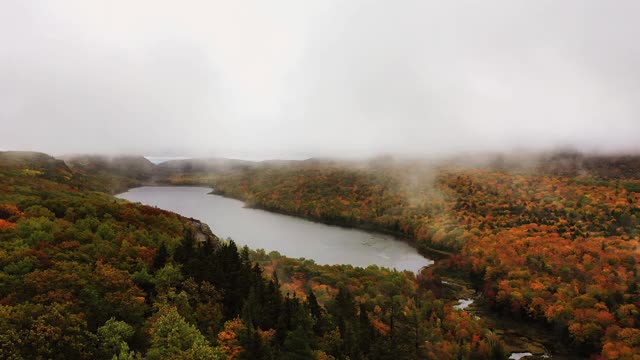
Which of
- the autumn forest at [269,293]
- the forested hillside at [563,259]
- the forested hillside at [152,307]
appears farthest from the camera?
the forested hillside at [563,259]

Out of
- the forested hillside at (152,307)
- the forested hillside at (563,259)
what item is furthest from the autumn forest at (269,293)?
the forested hillside at (563,259)

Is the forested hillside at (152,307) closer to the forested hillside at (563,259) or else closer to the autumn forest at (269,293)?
the autumn forest at (269,293)

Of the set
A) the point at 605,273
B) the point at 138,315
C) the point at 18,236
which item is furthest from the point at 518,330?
the point at 18,236

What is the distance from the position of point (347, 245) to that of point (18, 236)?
442ft

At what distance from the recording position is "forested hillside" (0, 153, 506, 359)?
3278cm

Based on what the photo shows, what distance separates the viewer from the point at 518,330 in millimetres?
96750

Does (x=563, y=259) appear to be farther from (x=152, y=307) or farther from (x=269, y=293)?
(x=152, y=307)

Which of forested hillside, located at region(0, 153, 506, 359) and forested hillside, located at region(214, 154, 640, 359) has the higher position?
forested hillside, located at region(0, 153, 506, 359)

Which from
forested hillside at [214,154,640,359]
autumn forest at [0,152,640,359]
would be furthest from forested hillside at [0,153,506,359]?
forested hillside at [214,154,640,359]

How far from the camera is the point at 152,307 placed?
43.4 meters

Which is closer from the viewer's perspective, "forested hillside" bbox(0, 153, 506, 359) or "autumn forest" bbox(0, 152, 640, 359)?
"forested hillside" bbox(0, 153, 506, 359)

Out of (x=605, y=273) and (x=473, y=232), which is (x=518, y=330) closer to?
(x=605, y=273)

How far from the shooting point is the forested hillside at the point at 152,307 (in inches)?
1291

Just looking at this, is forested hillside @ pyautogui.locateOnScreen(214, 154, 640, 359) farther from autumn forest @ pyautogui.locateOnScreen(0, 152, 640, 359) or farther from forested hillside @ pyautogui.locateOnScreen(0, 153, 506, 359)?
forested hillside @ pyautogui.locateOnScreen(0, 153, 506, 359)
